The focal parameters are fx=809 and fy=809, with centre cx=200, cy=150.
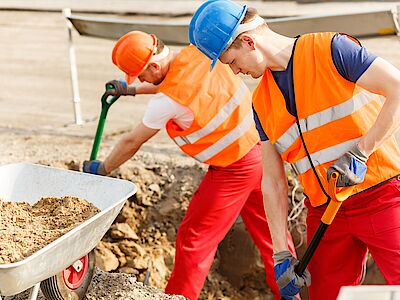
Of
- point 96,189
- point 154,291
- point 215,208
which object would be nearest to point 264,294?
point 215,208

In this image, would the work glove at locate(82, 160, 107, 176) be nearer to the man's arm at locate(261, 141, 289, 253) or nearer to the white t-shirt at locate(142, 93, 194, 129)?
the white t-shirt at locate(142, 93, 194, 129)

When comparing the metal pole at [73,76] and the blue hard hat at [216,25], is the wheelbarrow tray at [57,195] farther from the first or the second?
the metal pole at [73,76]

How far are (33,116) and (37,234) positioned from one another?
4429 mm

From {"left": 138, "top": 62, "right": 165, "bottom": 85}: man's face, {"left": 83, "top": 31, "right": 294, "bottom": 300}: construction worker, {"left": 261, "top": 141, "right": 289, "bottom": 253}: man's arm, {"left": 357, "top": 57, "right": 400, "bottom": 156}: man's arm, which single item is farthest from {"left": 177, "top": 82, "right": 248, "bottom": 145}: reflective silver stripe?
{"left": 357, "top": 57, "right": 400, "bottom": 156}: man's arm

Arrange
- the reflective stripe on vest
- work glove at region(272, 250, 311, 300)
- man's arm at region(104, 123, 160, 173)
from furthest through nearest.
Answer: the reflective stripe on vest, man's arm at region(104, 123, 160, 173), work glove at region(272, 250, 311, 300)

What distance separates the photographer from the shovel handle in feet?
11.7

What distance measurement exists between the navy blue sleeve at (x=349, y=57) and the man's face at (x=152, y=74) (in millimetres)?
1434

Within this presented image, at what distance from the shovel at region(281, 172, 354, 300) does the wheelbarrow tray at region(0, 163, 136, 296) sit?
34.8 inches

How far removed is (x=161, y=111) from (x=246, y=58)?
3.70 feet

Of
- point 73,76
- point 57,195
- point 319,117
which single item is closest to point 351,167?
point 319,117

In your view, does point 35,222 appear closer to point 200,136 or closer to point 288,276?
point 288,276

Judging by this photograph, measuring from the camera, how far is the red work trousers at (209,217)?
4.92m

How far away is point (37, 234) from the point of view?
362 cm

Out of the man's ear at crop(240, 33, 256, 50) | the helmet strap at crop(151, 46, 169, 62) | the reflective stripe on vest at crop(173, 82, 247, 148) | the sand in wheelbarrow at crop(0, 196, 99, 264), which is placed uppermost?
the man's ear at crop(240, 33, 256, 50)
